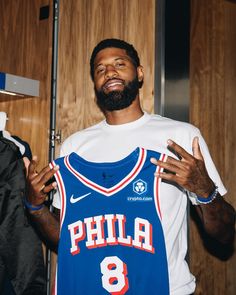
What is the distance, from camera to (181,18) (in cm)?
219

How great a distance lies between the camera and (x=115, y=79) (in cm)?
177

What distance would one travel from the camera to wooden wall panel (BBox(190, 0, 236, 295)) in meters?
2.30

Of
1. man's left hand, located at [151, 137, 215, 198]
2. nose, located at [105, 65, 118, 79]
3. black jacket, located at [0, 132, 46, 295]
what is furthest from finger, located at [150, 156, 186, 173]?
black jacket, located at [0, 132, 46, 295]

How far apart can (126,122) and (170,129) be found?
187 mm

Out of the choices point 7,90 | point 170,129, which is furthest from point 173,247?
point 7,90

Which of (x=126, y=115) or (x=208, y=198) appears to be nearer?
(x=208, y=198)

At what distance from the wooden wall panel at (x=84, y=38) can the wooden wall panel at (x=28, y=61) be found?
9cm

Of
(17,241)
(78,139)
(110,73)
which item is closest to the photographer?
(110,73)

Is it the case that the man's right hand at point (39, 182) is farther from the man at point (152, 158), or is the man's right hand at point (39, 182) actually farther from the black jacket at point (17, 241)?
the black jacket at point (17, 241)

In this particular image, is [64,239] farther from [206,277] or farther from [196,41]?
[196,41]

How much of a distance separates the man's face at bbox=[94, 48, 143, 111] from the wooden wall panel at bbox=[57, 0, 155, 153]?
1.01ft

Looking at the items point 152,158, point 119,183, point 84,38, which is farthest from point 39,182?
point 84,38

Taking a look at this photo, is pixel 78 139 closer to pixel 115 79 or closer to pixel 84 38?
pixel 115 79

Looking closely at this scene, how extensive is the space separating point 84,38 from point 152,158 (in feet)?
3.62
